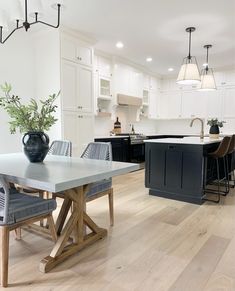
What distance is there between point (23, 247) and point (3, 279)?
562mm

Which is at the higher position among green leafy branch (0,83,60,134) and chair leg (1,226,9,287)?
green leafy branch (0,83,60,134)

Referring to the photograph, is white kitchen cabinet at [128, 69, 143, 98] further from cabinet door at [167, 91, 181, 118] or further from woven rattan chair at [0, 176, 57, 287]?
woven rattan chair at [0, 176, 57, 287]

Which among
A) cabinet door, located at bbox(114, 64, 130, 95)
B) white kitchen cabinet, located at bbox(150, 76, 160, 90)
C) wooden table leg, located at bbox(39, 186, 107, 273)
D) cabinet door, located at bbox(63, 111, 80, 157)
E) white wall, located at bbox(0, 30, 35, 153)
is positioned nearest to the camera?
wooden table leg, located at bbox(39, 186, 107, 273)

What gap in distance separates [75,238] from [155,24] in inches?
130

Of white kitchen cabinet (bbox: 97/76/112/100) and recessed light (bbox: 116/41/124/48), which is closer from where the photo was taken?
recessed light (bbox: 116/41/124/48)

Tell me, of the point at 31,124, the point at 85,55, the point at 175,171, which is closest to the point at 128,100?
the point at 85,55

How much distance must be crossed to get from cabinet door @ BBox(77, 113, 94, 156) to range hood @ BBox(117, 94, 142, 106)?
54.9 inches

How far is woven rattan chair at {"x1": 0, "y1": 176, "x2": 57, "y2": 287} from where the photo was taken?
162 centimetres

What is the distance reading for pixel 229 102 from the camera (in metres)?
6.54

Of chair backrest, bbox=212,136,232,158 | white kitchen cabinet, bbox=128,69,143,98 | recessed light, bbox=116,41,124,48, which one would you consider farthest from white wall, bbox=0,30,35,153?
chair backrest, bbox=212,136,232,158

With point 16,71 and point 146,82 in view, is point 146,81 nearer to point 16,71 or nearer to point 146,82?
point 146,82

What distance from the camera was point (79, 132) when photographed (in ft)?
14.2

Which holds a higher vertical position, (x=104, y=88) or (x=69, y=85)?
(x=104, y=88)

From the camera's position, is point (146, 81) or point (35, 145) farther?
point (146, 81)
